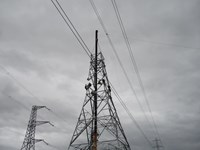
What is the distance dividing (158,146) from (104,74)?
53.4 m

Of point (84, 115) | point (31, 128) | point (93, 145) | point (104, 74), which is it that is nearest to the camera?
point (93, 145)

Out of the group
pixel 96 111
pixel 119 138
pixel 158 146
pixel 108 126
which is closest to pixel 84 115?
pixel 96 111

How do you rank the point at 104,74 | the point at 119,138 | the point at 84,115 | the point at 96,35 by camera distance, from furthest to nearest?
the point at 96,35
the point at 104,74
the point at 84,115
the point at 119,138

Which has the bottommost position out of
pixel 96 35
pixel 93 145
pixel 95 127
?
pixel 93 145

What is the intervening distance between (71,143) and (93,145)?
2581 millimetres

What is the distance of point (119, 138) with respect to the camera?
1510 cm

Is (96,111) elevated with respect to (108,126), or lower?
elevated

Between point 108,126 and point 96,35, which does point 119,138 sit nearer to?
point 108,126

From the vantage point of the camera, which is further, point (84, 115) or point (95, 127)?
point (84, 115)

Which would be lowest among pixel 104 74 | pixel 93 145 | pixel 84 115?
pixel 93 145

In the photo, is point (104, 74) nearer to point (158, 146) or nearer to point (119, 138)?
point (119, 138)

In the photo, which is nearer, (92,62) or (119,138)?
(119,138)

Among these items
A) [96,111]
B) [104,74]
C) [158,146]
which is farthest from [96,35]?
[158,146]

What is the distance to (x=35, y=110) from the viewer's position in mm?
32219
